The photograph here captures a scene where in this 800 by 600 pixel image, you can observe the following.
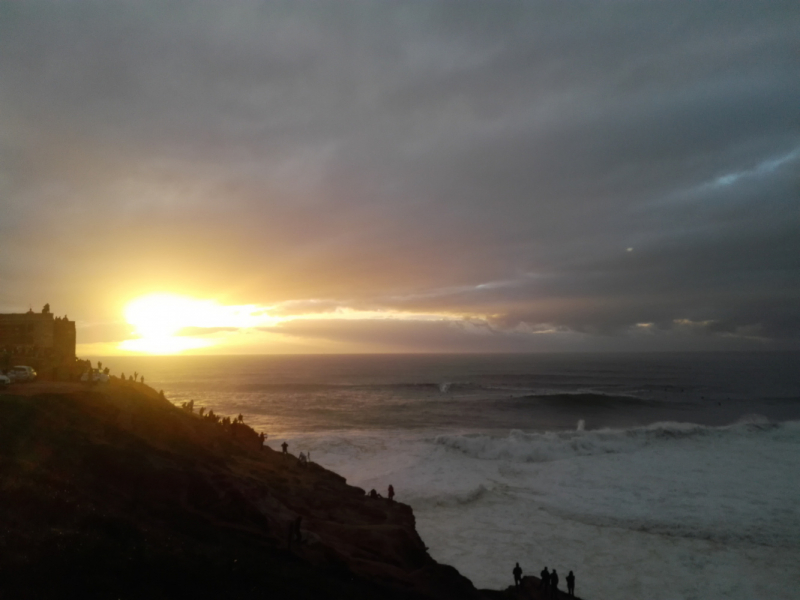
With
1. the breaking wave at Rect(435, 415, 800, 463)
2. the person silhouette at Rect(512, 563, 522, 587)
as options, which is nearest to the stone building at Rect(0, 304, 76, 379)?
the breaking wave at Rect(435, 415, 800, 463)

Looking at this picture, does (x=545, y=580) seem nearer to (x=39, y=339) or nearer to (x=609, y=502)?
(x=609, y=502)

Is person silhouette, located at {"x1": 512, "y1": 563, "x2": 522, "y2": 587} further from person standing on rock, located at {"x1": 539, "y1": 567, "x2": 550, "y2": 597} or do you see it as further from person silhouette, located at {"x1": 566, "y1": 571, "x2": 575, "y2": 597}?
person silhouette, located at {"x1": 566, "y1": 571, "x2": 575, "y2": 597}

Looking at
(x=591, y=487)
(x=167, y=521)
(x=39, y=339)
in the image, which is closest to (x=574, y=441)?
(x=591, y=487)

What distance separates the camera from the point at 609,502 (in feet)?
102

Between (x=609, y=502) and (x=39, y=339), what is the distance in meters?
46.9

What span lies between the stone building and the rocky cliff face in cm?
1724

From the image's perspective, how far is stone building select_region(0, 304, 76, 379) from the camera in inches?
1572

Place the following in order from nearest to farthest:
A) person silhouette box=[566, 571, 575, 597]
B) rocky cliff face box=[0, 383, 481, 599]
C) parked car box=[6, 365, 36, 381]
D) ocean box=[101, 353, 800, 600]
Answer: rocky cliff face box=[0, 383, 481, 599]
person silhouette box=[566, 571, 575, 597]
ocean box=[101, 353, 800, 600]
parked car box=[6, 365, 36, 381]

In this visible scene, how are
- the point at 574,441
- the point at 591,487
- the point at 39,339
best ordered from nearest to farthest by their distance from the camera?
1. the point at 591,487
2. the point at 39,339
3. the point at 574,441

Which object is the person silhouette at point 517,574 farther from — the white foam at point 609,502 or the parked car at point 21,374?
the parked car at point 21,374

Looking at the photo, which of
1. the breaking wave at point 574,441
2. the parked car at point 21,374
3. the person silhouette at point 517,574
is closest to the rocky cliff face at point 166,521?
the person silhouette at point 517,574

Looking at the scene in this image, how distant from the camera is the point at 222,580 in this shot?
1402cm

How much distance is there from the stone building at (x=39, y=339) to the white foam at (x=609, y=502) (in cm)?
2239

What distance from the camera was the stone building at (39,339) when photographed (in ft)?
131
